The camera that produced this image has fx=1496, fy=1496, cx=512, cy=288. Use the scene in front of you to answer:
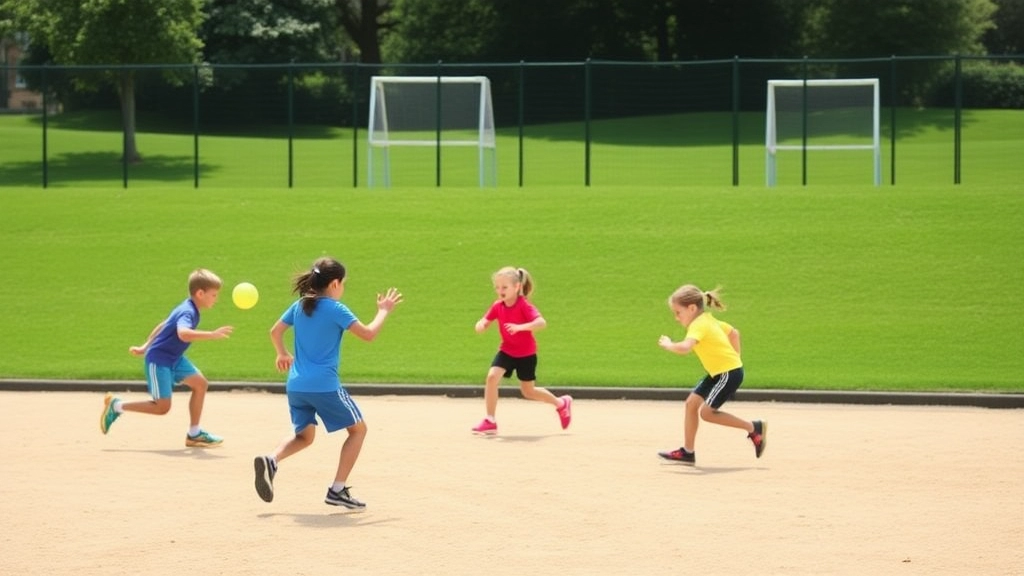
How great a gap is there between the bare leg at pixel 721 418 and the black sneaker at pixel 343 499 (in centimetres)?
320

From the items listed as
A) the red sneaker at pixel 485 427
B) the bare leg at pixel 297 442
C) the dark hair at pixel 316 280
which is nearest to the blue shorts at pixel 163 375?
the red sneaker at pixel 485 427

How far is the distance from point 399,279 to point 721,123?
1917 centimetres

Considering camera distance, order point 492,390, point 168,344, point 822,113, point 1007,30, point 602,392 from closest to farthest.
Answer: point 168,344 < point 492,390 < point 602,392 < point 822,113 < point 1007,30

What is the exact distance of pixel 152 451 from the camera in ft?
40.3

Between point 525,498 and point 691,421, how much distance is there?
2.06 m

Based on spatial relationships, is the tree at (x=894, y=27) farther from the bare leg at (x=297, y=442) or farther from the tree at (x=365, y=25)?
the bare leg at (x=297, y=442)

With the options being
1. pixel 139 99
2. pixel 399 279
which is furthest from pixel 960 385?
pixel 139 99

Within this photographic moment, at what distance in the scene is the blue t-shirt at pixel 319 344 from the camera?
9617mm

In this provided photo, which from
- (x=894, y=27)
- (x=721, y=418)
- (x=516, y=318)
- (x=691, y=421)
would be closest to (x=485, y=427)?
(x=516, y=318)

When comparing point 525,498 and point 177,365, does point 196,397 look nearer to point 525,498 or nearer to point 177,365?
point 177,365

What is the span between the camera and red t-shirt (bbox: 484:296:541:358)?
13.3 metres

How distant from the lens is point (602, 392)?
1633 centimetres

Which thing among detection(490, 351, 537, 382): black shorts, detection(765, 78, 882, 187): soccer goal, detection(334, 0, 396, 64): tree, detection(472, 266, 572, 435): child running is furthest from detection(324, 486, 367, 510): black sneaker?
detection(334, 0, 396, 64): tree

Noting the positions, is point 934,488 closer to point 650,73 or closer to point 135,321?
point 135,321
